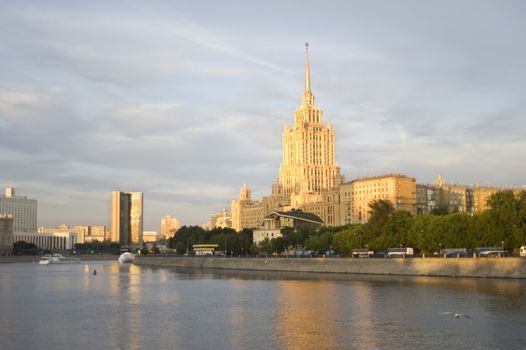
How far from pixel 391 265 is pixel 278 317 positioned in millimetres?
47284

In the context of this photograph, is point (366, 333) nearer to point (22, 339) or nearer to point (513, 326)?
point (513, 326)

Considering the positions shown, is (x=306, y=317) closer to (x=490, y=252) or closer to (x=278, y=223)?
(x=490, y=252)

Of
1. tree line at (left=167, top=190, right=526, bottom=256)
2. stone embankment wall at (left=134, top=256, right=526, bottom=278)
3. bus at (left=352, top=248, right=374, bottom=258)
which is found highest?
tree line at (left=167, top=190, right=526, bottom=256)

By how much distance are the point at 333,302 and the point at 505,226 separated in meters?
37.7

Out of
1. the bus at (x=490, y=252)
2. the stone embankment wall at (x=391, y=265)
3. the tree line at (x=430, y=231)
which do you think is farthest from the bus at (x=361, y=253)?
the bus at (x=490, y=252)

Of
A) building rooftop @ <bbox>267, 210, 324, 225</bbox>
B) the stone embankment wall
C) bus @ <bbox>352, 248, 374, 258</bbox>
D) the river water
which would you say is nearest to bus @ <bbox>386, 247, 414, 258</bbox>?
the stone embankment wall

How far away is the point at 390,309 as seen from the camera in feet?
179

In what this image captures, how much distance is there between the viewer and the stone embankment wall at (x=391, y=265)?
79250 millimetres

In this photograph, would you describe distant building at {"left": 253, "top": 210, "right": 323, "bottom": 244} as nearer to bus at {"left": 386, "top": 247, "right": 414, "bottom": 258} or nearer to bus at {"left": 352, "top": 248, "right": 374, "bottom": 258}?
bus at {"left": 352, "top": 248, "right": 374, "bottom": 258}

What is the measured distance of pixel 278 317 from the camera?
5216cm

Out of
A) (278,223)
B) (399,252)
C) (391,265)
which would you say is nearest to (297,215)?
(278,223)

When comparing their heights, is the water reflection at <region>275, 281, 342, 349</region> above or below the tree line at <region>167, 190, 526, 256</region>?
below

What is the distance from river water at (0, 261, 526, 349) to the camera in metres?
41.2

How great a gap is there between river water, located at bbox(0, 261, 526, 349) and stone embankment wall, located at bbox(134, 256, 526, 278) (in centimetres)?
328
